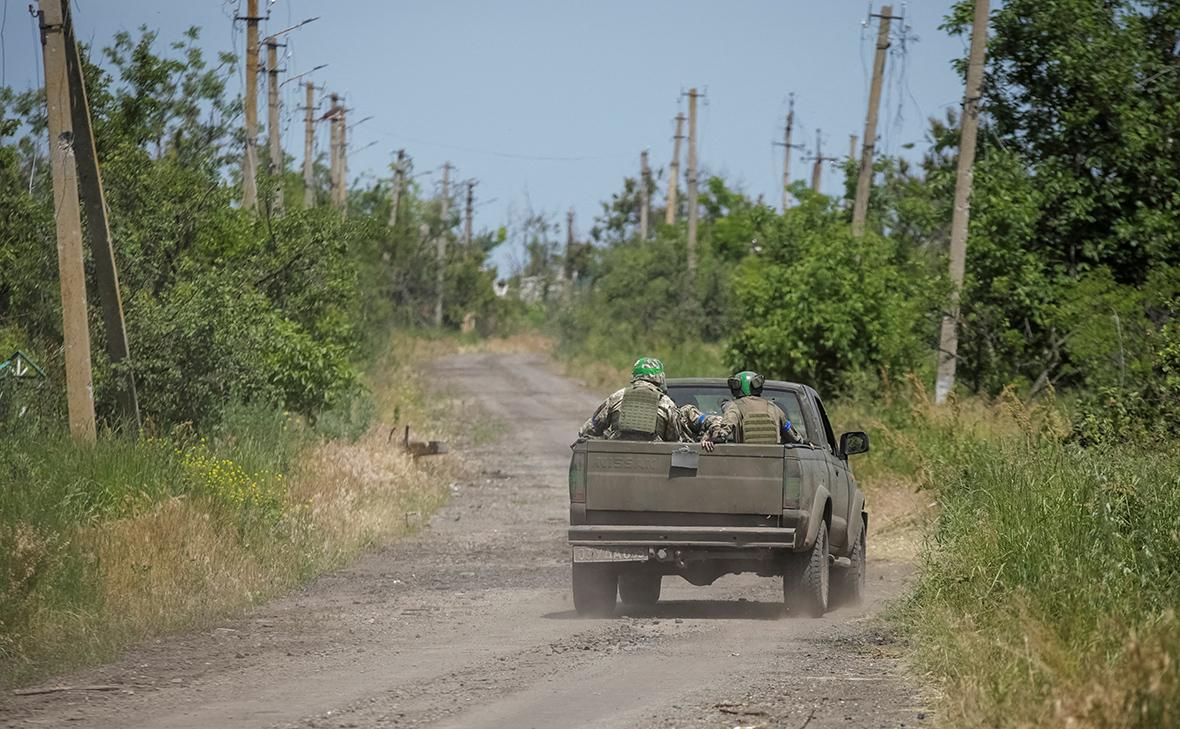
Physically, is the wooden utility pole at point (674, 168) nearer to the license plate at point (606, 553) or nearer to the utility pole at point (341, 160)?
the utility pole at point (341, 160)

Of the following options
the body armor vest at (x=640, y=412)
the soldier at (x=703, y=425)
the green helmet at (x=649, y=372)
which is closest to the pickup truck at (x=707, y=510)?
the soldier at (x=703, y=425)

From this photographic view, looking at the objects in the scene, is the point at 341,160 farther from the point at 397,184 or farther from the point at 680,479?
the point at 680,479

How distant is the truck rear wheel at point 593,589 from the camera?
13305mm

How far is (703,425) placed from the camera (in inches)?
519

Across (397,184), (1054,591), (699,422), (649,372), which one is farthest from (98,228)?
(397,184)

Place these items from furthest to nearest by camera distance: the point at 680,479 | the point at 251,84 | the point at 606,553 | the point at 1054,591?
the point at 251,84, the point at 606,553, the point at 680,479, the point at 1054,591

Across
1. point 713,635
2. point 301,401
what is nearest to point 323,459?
point 301,401

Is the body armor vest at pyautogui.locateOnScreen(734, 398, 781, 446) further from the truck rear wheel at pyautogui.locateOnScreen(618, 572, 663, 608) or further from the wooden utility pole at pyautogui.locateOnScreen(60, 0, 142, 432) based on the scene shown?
the wooden utility pole at pyautogui.locateOnScreen(60, 0, 142, 432)

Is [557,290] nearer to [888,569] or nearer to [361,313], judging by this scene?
[361,313]

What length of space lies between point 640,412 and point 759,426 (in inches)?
37.3

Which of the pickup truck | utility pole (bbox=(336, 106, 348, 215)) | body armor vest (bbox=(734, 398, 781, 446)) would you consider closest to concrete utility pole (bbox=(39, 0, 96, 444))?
the pickup truck

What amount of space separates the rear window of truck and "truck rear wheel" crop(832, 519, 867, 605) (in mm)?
1304

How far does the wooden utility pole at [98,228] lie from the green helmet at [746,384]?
22.2 feet

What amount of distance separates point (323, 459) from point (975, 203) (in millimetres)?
12852
